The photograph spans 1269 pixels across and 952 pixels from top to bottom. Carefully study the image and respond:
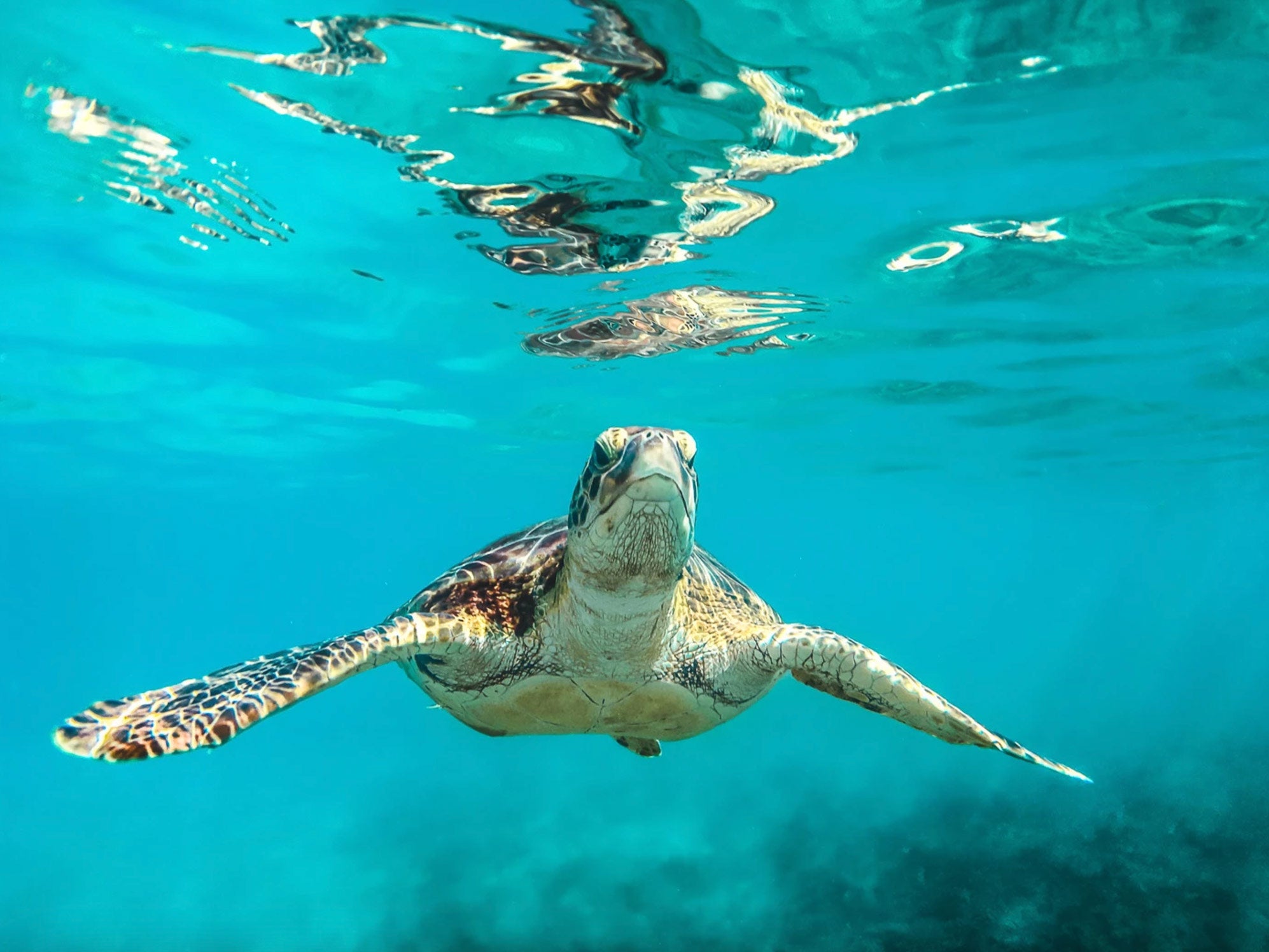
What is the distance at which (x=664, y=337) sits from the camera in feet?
50.6

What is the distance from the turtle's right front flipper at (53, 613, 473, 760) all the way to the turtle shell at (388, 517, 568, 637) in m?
0.46

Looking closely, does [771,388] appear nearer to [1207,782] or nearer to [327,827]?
[1207,782]

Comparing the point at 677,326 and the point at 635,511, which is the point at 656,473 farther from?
the point at 677,326

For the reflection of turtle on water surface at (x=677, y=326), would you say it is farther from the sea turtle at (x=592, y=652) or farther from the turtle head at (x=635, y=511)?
the turtle head at (x=635, y=511)

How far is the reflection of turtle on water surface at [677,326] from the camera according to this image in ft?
43.8

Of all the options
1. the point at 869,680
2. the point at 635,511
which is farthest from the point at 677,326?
the point at 635,511

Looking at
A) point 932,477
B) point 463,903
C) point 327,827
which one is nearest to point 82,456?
point 327,827

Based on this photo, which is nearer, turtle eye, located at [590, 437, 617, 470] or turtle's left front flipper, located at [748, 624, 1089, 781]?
turtle eye, located at [590, 437, 617, 470]

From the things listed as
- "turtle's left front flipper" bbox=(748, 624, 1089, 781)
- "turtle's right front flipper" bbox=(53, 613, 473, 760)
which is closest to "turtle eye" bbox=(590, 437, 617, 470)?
"turtle's right front flipper" bbox=(53, 613, 473, 760)

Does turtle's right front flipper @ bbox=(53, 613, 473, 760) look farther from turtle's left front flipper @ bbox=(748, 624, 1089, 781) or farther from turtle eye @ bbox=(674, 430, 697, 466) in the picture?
turtle's left front flipper @ bbox=(748, 624, 1089, 781)

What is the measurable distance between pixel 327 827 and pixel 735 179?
2254cm

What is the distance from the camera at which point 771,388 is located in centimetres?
1973

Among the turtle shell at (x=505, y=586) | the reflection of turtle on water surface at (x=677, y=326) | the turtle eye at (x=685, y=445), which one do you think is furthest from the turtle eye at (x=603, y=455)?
the reflection of turtle on water surface at (x=677, y=326)

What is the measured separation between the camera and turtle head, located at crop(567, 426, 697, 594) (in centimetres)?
384
